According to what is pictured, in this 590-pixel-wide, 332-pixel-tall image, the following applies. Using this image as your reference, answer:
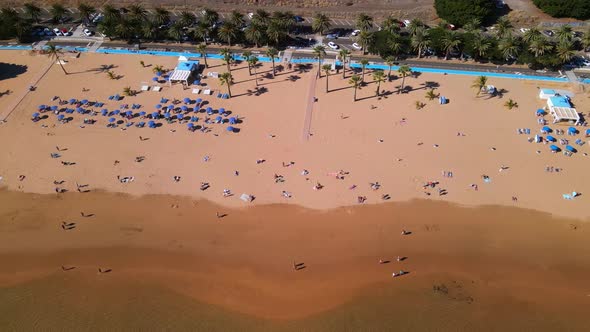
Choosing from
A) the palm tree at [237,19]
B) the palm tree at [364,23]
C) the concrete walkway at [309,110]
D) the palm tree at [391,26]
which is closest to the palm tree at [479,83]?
the palm tree at [391,26]

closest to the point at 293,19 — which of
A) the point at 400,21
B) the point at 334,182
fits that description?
the point at 400,21

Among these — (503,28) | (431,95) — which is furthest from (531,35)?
(431,95)

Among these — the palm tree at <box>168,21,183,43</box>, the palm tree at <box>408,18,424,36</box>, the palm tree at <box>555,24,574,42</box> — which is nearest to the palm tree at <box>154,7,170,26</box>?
the palm tree at <box>168,21,183,43</box>

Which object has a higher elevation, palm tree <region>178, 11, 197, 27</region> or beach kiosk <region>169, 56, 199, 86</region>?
palm tree <region>178, 11, 197, 27</region>

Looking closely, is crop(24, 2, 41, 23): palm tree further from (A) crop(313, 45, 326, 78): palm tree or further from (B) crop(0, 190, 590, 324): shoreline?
(A) crop(313, 45, 326, 78): palm tree

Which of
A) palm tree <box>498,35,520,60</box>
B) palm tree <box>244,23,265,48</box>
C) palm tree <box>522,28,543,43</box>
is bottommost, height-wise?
palm tree <box>498,35,520,60</box>
